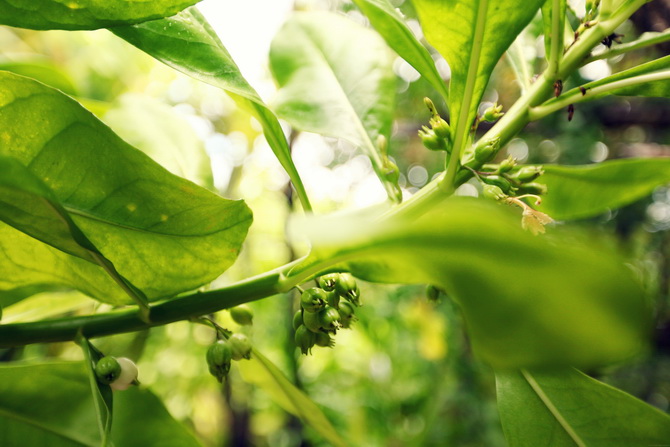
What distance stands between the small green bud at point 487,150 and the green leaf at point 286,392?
366 mm

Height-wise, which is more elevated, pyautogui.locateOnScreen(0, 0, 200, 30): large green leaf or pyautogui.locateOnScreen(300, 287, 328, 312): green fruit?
pyautogui.locateOnScreen(0, 0, 200, 30): large green leaf

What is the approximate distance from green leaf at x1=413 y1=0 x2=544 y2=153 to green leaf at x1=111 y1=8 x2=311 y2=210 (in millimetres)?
202

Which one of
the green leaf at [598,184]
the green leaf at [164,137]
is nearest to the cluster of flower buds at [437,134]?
the green leaf at [598,184]

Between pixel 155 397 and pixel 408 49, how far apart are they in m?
0.53

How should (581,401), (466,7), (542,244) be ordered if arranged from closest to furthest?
(542,244), (466,7), (581,401)

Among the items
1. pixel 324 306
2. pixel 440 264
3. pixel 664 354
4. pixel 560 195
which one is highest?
pixel 440 264

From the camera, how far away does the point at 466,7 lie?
515 mm

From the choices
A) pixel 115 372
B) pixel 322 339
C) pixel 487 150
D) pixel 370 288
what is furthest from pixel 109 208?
pixel 370 288

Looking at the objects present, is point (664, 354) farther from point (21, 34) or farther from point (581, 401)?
point (21, 34)

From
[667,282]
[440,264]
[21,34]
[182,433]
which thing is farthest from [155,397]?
[667,282]

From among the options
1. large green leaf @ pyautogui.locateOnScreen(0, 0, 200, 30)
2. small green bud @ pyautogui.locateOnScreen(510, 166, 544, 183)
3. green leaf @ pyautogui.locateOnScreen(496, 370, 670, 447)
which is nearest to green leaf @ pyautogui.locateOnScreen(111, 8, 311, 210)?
large green leaf @ pyautogui.locateOnScreen(0, 0, 200, 30)

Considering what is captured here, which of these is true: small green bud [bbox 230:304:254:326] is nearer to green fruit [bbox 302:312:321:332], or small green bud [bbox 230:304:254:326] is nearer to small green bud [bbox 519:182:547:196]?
green fruit [bbox 302:312:321:332]

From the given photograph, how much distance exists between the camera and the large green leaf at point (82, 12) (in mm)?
470

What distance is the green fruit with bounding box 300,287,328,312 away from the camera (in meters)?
0.57
